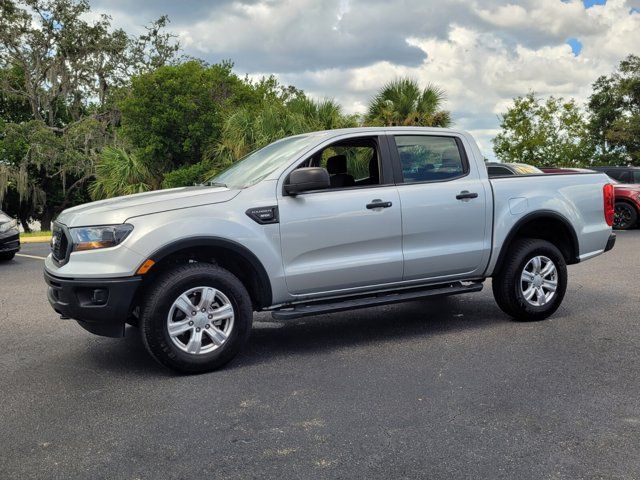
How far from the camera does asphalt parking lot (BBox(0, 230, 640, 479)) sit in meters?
3.36

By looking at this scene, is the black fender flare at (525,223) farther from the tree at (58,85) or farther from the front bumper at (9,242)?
the tree at (58,85)

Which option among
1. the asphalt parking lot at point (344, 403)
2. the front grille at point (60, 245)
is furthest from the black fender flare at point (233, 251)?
the front grille at point (60, 245)

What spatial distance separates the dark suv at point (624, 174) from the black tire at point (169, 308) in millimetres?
14735

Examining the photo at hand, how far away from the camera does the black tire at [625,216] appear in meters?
16.9

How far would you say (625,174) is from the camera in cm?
1739

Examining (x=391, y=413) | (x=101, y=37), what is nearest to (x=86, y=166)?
(x=101, y=37)

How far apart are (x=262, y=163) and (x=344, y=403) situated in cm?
236

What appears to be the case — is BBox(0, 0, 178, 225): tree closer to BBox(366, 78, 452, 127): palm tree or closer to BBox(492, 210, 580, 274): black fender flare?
BBox(366, 78, 452, 127): palm tree

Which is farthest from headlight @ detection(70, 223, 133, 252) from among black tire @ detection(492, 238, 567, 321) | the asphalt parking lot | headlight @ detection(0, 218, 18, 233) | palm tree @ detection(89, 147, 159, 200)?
palm tree @ detection(89, 147, 159, 200)

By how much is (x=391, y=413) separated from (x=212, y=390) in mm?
1278

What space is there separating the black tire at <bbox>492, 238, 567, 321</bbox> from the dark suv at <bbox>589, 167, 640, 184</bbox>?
12095 millimetres

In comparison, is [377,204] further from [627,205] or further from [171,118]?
[171,118]

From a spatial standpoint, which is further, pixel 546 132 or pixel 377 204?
pixel 546 132

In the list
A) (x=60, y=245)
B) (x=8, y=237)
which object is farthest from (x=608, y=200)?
(x=8, y=237)
